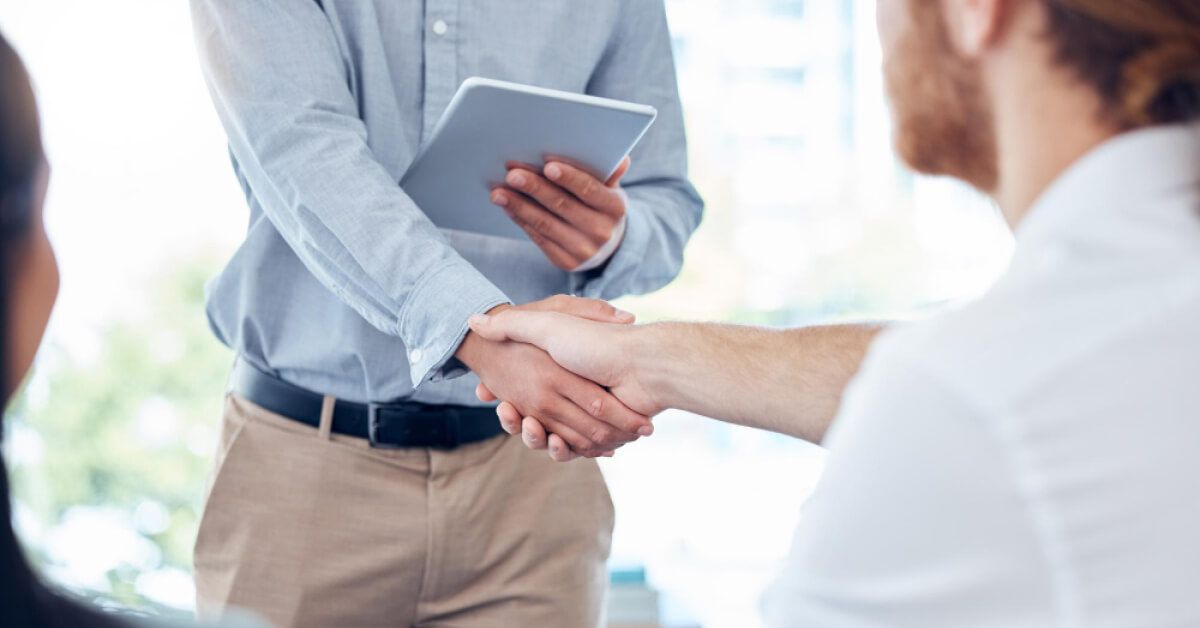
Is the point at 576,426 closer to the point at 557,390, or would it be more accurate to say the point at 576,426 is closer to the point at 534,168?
the point at 557,390

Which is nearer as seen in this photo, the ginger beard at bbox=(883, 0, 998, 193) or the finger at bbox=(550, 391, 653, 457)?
the ginger beard at bbox=(883, 0, 998, 193)

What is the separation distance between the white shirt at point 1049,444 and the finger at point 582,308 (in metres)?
0.83

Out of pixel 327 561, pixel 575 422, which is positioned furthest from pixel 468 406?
pixel 327 561

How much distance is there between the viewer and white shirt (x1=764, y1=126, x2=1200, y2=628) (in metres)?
0.73

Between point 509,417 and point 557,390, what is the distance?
79 millimetres

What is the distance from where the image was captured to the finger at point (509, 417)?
1.55 m

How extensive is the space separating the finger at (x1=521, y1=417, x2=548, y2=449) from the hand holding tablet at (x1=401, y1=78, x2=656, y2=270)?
27cm

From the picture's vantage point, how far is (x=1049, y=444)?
723 mm

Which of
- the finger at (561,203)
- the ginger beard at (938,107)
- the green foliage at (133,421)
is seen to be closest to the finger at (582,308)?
the finger at (561,203)

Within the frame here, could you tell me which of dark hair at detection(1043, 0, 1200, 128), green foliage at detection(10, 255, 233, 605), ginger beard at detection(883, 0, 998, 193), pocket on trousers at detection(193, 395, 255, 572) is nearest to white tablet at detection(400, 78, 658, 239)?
pocket on trousers at detection(193, 395, 255, 572)

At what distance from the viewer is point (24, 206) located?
2.14 feet

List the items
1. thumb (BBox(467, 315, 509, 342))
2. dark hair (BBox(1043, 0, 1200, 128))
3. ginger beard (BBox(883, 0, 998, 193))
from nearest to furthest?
dark hair (BBox(1043, 0, 1200, 128))
ginger beard (BBox(883, 0, 998, 193))
thumb (BBox(467, 315, 509, 342))

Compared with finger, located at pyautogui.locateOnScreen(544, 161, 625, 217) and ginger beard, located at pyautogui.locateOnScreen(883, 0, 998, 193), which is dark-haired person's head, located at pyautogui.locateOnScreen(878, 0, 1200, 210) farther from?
finger, located at pyautogui.locateOnScreen(544, 161, 625, 217)

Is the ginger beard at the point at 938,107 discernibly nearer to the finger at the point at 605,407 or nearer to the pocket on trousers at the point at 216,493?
the finger at the point at 605,407
